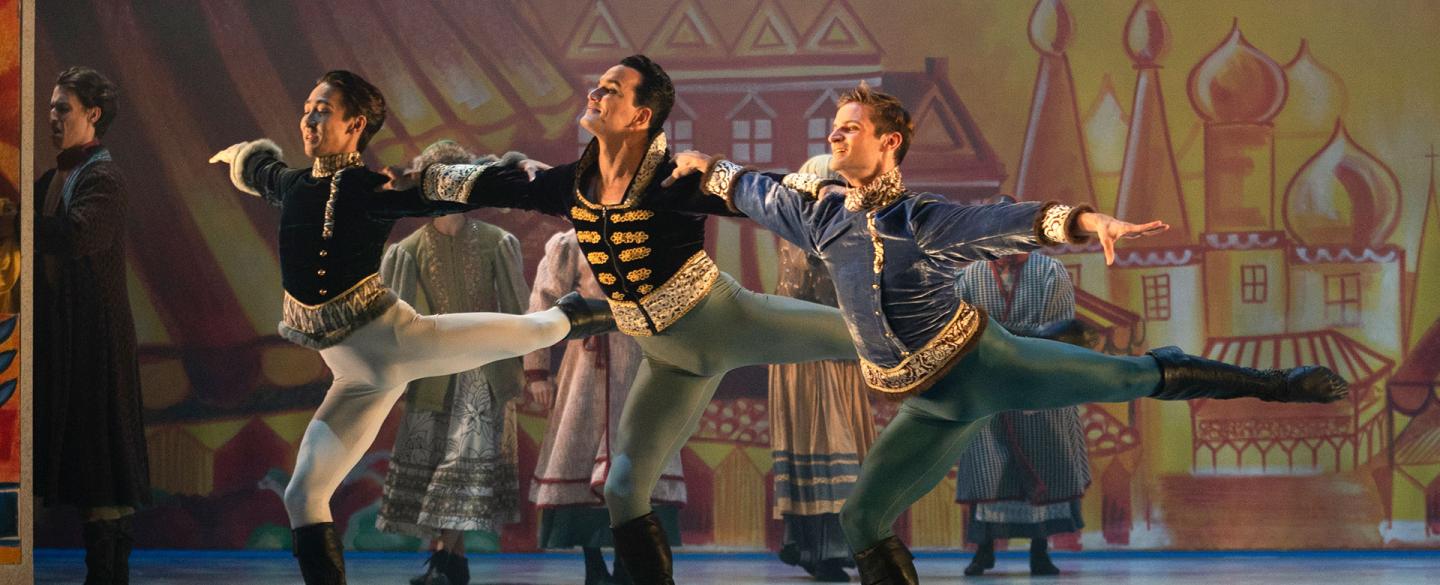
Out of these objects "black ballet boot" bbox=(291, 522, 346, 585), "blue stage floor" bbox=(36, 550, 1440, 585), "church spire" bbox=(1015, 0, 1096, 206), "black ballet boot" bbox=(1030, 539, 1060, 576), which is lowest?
"blue stage floor" bbox=(36, 550, 1440, 585)

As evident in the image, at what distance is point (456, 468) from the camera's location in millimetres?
6020

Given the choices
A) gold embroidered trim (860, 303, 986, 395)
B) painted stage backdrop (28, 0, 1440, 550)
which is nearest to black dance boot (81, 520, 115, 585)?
painted stage backdrop (28, 0, 1440, 550)

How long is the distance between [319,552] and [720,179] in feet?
4.98

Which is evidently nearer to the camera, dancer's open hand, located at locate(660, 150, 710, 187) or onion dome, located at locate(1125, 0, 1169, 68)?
dancer's open hand, located at locate(660, 150, 710, 187)

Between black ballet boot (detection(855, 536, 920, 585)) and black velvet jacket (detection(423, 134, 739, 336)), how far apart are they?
31.9 inches

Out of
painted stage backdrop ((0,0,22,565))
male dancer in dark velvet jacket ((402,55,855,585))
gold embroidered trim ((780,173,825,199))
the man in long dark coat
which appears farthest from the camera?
the man in long dark coat

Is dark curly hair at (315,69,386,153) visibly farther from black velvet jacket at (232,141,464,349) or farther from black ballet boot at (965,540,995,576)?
black ballet boot at (965,540,995,576)

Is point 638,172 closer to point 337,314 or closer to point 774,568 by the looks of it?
point 337,314

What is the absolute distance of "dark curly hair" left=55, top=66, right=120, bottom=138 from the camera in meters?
5.66

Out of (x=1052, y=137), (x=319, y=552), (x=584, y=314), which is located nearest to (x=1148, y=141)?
(x=1052, y=137)

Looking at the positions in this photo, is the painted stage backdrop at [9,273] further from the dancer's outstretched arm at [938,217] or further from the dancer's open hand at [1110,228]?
the dancer's open hand at [1110,228]

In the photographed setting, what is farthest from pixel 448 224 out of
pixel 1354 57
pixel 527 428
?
pixel 1354 57

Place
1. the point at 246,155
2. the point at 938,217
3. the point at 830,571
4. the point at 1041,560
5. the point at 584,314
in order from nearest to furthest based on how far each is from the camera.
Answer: the point at 938,217
the point at 584,314
the point at 246,155
the point at 830,571
the point at 1041,560

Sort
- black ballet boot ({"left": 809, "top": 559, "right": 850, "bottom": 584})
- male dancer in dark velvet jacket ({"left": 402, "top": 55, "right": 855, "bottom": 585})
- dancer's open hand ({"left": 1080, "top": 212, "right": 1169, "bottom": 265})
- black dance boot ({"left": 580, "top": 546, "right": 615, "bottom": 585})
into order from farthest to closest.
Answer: black ballet boot ({"left": 809, "top": 559, "right": 850, "bottom": 584})
black dance boot ({"left": 580, "top": 546, "right": 615, "bottom": 585})
male dancer in dark velvet jacket ({"left": 402, "top": 55, "right": 855, "bottom": 585})
dancer's open hand ({"left": 1080, "top": 212, "right": 1169, "bottom": 265})
